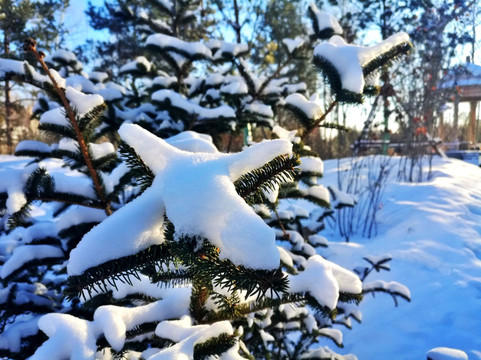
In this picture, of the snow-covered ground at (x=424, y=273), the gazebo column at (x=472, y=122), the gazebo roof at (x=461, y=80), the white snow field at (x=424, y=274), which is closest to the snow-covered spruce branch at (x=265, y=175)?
the white snow field at (x=424, y=274)

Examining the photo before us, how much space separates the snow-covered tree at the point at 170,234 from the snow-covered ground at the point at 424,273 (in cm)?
68

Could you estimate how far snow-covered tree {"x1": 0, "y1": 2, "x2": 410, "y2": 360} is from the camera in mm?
542

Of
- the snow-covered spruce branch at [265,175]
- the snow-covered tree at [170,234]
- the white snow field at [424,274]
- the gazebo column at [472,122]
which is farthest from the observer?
the gazebo column at [472,122]

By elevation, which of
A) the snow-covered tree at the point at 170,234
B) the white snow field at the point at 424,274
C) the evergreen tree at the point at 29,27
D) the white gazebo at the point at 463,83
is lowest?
the white snow field at the point at 424,274

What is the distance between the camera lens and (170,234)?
0.57 meters

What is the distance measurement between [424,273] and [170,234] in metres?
3.07

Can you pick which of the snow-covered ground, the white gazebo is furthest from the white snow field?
the white gazebo

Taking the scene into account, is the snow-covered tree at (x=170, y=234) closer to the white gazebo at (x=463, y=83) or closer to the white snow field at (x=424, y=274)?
the white snow field at (x=424, y=274)

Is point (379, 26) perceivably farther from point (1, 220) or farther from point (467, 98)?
point (1, 220)

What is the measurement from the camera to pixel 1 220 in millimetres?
1812

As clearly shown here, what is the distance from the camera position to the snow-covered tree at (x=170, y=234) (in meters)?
0.54

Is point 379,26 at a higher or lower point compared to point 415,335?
higher

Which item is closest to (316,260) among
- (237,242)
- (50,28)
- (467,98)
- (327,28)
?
(237,242)

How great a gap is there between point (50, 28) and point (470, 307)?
13638mm
